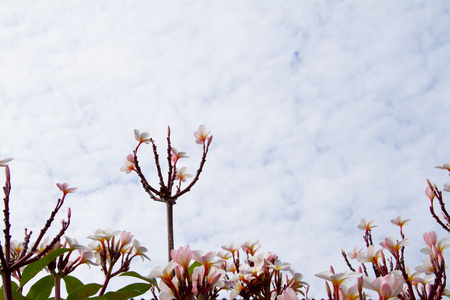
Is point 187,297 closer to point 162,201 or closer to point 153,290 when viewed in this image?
point 153,290

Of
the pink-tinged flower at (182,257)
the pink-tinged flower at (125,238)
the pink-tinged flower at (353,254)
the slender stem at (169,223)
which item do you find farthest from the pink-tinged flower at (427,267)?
the pink-tinged flower at (125,238)

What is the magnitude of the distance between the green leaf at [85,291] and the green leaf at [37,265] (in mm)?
205

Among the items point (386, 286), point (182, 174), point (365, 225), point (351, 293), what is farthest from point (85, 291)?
point (365, 225)

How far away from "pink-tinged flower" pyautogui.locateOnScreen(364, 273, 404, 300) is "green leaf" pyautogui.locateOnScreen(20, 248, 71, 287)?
56.9 inches

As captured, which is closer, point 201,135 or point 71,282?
point 71,282

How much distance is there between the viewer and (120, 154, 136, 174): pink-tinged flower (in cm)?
304

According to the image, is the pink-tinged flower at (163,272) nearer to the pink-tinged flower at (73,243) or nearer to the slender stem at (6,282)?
the slender stem at (6,282)

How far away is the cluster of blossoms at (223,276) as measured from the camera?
1704mm

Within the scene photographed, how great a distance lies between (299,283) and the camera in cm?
217

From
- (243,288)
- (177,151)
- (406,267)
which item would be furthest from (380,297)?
(177,151)

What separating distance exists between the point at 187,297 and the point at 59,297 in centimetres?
86

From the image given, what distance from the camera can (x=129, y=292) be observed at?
7.21ft

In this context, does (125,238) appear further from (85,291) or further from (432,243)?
(432,243)

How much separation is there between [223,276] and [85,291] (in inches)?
28.5
